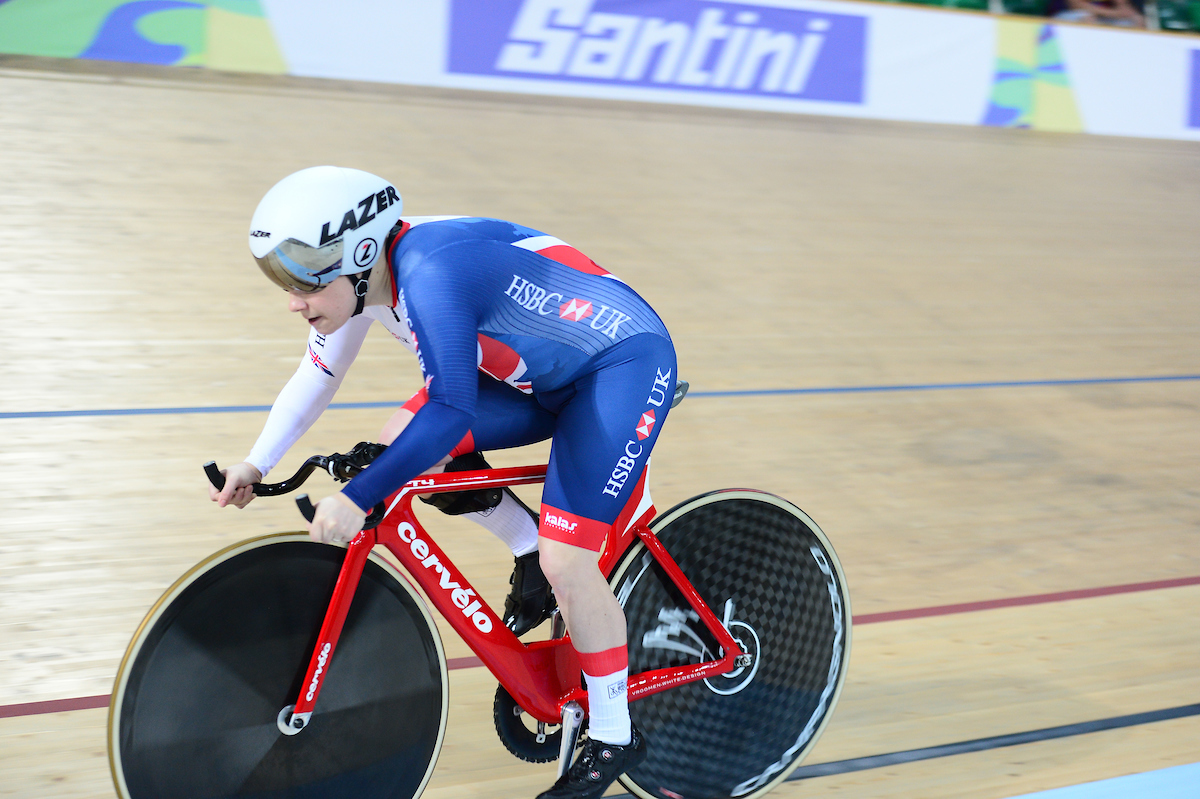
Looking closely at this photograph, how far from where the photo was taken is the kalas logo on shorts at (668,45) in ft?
24.7

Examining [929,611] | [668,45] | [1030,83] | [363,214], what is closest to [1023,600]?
[929,611]

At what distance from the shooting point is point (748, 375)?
442cm

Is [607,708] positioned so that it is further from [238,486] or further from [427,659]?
[238,486]

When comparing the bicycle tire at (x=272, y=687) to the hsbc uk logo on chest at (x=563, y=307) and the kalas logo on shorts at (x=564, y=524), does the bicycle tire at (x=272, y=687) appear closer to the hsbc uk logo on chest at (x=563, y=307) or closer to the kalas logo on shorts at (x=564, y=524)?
the kalas logo on shorts at (x=564, y=524)

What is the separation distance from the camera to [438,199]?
5586 millimetres

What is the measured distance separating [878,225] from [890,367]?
209 centimetres

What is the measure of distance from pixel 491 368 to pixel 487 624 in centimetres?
46

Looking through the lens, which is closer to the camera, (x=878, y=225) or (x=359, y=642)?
(x=359, y=642)

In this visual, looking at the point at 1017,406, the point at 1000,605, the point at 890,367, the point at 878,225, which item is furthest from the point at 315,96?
the point at 1000,605

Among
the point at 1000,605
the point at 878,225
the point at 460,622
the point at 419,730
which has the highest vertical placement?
the point at 460,622

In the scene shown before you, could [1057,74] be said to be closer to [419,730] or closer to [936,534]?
[936,534]

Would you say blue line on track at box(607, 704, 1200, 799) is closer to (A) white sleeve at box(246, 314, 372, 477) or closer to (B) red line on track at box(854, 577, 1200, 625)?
(B) red line on track at box(854, 577, 1200, 625)

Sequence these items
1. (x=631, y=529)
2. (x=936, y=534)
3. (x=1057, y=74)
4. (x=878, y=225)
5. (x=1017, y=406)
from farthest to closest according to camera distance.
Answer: (x=1057, y=74) < (x=878, y=225) < (x=1017, y=406) < (x=936, y=534) < (x=631, y=529)

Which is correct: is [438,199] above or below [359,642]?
below
